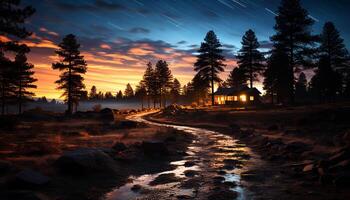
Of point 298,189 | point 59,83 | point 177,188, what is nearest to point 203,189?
point 177,188

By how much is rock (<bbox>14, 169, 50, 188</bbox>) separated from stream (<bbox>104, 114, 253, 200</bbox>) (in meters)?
2.26

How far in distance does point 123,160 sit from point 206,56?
48035 mm

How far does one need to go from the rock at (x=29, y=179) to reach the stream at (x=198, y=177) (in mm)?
2255

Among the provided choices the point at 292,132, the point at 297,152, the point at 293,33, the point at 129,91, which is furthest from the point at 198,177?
the point at 129,91

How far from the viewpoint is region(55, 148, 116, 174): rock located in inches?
456

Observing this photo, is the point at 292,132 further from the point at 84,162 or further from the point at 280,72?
the point at 280,72

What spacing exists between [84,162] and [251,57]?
52.9 m

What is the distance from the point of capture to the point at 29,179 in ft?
31.3

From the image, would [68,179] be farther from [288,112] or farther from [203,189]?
[288,112]

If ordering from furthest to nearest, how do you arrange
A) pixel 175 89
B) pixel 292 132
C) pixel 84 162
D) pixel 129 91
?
1. pixel 129 91
2. pixel 175 89
3. pixel 292 132
4. pixel 84 162

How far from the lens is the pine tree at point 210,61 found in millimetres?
59812

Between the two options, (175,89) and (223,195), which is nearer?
(223,195)

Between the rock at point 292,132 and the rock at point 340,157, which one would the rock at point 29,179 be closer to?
the rock at point 340,157

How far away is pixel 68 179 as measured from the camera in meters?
11.0
